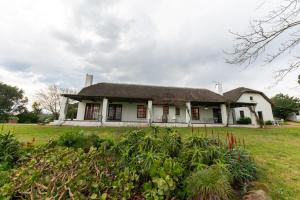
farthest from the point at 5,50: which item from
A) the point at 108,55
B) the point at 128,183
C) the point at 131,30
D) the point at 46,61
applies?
the point at 128,183

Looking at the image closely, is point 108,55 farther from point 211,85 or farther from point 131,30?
point 211,85

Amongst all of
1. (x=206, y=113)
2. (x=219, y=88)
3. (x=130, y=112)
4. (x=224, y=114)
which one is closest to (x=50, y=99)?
(x=130, y=112)

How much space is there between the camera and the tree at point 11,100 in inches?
1397

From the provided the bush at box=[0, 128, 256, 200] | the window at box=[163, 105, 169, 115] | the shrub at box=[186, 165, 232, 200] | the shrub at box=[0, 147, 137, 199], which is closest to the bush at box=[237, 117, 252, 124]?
the window at box=[163, 105, 169, 115]

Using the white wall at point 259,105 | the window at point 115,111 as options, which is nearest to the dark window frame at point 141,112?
the window at point 115,111

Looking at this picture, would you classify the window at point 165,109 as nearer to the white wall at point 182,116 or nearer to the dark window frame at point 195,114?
the white wall at point 182,116

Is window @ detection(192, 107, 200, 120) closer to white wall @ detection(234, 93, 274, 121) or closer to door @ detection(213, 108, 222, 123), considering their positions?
door @ detection(213, 108, 222, 123)

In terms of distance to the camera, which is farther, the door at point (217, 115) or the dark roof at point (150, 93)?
the door at point (217, 115)

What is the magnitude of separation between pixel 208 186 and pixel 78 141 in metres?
3.96

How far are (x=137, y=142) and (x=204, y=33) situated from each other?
616 cm

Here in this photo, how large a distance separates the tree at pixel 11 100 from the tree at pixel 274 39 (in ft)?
138

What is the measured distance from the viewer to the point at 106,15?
874 centimetres

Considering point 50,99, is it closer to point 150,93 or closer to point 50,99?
point 50,99

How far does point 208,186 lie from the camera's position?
251cm
